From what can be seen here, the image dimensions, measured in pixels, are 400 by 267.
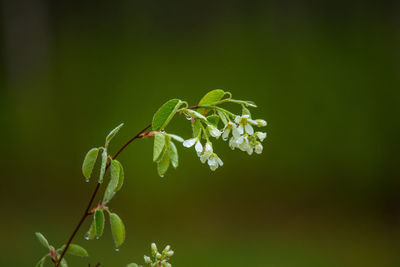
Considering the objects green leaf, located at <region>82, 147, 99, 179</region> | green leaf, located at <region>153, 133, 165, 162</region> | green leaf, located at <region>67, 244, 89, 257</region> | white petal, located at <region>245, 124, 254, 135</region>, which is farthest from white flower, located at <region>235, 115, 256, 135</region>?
green leaf, located at <region>67, 244, 89, 257</region>

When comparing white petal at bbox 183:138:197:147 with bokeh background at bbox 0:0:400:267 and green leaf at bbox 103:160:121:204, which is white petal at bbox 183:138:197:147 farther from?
bokeh background at bbox 0:0:400:267

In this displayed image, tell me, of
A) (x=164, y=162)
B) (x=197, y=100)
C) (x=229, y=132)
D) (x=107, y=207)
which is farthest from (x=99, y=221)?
(x=197, y=100)

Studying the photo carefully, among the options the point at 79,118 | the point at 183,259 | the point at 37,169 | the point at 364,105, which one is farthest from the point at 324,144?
the point at 37,169

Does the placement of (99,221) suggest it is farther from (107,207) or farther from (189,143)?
(189,143)

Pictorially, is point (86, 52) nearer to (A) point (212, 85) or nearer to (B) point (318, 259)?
(A) point (212, 85)

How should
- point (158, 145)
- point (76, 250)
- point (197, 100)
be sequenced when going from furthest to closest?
point (197, 100) < point (76, 250) < point (158, 145)

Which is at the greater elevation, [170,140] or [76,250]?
[170,140]

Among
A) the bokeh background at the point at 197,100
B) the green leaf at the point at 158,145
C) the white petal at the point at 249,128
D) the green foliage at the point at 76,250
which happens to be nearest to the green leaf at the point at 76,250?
the green foliage at the point at 76,250

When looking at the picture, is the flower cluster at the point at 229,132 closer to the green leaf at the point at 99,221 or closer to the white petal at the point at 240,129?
the white petal at the point at 240,129
